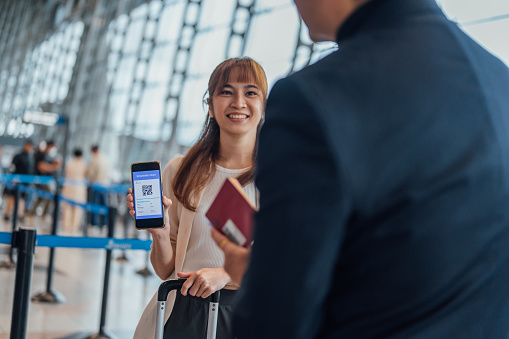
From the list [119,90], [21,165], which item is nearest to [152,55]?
[119,90]

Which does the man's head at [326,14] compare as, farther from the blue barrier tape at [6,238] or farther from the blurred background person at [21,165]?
the blurred background person at [21,165]

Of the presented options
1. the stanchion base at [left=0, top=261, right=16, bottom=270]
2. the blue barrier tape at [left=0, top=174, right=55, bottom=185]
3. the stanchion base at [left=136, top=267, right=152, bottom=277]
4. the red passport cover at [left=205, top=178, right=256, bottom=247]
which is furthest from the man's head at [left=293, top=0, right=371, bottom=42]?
the blue barrier tape at [left=0, top=174, right=55, bottom=185]

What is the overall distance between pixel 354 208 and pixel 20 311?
106 inches

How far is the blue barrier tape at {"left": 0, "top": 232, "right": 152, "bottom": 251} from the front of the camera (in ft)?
11.3

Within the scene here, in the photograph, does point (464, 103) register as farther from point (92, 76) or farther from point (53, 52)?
point (53, 52)

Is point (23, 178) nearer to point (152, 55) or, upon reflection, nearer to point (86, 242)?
point (152, 55)

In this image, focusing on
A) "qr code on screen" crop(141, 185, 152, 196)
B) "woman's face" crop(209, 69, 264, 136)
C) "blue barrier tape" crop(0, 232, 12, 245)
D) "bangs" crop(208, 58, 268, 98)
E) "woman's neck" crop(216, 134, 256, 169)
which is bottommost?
"blue barrier tape" crop(0, 232, 12, 245)

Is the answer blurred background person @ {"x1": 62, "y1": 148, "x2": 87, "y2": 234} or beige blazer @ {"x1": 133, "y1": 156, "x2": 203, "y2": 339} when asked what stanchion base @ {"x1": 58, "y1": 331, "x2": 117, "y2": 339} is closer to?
beige blazer @ {"x1": 133, "y1": 156, "x2": 203, "y2": 339}

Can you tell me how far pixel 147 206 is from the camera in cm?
204

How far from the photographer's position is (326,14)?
942 mm

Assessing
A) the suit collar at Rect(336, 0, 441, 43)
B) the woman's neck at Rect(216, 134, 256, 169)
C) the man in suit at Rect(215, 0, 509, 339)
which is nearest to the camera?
the man in suit at Rect(215, 0, 509, 339)

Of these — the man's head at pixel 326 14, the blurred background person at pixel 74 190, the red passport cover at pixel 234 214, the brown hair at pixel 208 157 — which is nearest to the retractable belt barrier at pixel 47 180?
the blurred background person at pixel 74 190

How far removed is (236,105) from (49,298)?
428 centimetres

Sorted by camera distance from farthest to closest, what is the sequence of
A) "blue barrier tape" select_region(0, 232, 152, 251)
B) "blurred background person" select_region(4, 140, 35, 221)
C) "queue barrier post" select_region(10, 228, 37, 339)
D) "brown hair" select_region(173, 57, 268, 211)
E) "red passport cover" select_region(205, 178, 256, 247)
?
"blurred background person" select_region(4, 140, 35, 221), "blue barrier tape" select_region(0, 232, 152, 251), "queue barrier post" select_region(10, 228, 37, 339), "brown hair" select_region(173, 57, 268, 211), "red passport cover" select_region(205, 178, 256, 247)
